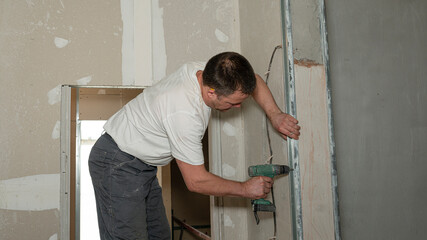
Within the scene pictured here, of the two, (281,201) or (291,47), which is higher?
(291,47)

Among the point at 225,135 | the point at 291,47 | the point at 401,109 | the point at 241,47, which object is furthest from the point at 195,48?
the point at 401,109

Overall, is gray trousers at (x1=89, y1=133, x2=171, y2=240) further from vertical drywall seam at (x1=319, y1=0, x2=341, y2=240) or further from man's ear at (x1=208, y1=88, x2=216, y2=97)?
vertical drywall seam at (x1=319, y1=0, x2=341, y2=240)

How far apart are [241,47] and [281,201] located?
1245 mm

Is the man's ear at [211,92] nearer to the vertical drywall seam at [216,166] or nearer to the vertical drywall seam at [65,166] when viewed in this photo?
the vertical drywall seam at [216,166]

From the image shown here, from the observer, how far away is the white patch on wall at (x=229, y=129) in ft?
8.36

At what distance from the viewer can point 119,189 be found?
187cm

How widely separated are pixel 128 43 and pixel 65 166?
3.13 feet

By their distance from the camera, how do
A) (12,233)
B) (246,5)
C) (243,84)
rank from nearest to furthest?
(243,84), (12,233), (246,5)

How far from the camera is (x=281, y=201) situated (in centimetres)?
181

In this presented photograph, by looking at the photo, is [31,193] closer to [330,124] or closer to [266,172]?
[266,172]

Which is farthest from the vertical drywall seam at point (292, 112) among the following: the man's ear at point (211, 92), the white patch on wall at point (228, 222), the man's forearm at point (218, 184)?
the white patch on wall at point (228, 222)

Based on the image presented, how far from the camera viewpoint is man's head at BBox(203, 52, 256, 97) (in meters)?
1.56

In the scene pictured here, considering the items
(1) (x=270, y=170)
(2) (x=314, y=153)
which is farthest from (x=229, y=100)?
(2) (x=314, y=153)

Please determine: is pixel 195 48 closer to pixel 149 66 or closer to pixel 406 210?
pixel 149 66
